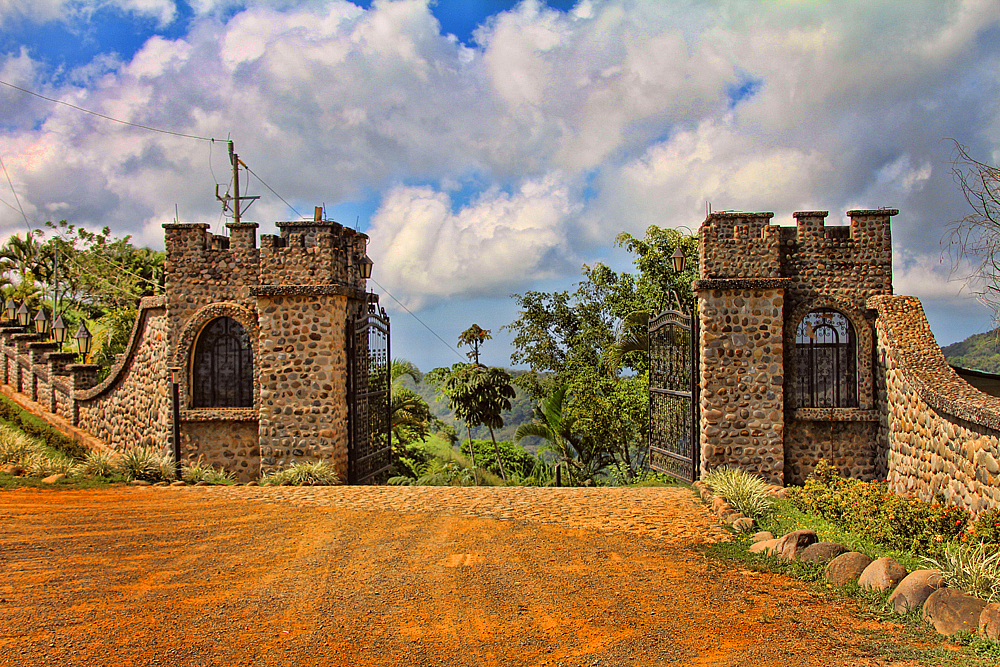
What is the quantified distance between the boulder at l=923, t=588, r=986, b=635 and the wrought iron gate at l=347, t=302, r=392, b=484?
7.93 metres

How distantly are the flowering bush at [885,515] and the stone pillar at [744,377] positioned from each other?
119 centimetres

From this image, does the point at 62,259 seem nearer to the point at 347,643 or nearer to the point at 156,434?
the point at 156,434

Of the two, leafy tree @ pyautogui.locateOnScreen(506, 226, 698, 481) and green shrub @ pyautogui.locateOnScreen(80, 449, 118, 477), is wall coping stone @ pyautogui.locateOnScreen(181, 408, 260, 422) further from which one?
leafy tree @ pyautogui.locateOnScreen(506, 226, 698, 481)

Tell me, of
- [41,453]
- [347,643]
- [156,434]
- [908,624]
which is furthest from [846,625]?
[41,453]

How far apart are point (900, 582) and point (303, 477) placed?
7.72 m

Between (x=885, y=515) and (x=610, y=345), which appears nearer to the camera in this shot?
(x=885, y=515)

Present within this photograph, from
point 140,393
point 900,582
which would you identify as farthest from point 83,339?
point 900,582

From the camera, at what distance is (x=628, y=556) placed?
19.8 ft

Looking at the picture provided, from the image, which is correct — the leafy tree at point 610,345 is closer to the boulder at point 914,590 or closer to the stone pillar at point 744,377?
the stone pillar at point 744,377

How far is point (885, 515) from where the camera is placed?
21.6ft

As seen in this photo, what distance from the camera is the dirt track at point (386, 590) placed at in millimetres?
4031

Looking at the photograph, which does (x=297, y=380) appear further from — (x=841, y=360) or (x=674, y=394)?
(x=841, y=360)

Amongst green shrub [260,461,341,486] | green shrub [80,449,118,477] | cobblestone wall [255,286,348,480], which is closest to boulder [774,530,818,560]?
green shrub [260,461,341,486]

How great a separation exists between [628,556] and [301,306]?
6.38 meters
